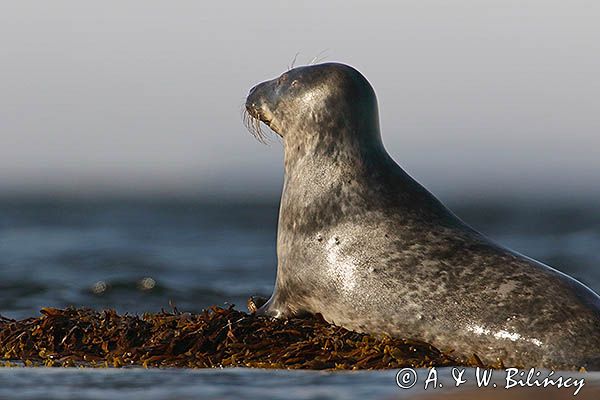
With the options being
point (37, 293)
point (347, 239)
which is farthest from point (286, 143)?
point (37, 293)

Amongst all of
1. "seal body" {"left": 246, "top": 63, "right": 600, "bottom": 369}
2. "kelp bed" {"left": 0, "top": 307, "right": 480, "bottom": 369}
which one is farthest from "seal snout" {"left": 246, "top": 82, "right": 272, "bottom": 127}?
"kelp bed" {"left": 0, "top": 307, "right": 480, "bottom": 369}

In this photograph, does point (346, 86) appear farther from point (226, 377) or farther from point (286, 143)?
point (226, 377)

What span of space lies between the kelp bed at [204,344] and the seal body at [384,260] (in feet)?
0.57

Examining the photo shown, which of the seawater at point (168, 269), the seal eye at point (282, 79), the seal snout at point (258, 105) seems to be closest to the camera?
the seawater at point (168, 269)

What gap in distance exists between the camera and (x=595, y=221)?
109 ft

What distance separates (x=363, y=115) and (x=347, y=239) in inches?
40.0

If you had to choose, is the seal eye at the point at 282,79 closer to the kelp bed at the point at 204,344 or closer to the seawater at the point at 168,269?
the kelp bed at the point at 204,344
